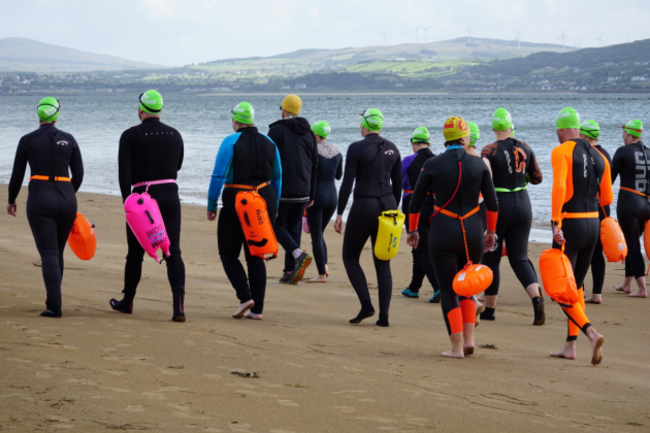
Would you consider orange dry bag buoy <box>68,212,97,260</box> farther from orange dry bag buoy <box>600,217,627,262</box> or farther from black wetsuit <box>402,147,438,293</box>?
orange dry bag buoy <box>600,217,627,262</box>

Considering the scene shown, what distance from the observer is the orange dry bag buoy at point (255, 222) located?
5.57m

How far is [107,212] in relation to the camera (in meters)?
13.7

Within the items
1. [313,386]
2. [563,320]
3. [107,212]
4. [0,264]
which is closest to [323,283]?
[563,320]

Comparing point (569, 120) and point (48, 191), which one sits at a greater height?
point (569, 120)

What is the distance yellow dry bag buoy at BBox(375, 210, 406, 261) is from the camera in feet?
19.1

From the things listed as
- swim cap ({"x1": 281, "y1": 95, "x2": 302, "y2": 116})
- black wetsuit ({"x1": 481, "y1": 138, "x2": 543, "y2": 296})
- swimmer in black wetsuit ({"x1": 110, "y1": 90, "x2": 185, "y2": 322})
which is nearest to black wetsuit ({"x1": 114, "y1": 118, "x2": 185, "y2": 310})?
swimmer in black wetsuit ({"x1": 110, "y1": 90, "x2": 185, "y2": 322})

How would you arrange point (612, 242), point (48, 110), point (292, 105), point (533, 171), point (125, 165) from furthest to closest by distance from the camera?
point (292, 105)
point (612, 242)
point (533, 171)
point (48, 110)
point (125, 165)

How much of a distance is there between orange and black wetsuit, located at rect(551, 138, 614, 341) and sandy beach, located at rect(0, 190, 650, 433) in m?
0.81

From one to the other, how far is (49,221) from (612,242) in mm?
5386

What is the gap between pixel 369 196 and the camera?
593 cm

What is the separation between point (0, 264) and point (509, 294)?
5.87 meters

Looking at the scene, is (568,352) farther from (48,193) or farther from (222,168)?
(48,193)

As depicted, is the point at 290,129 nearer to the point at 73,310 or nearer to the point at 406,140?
→ the point at 73,310

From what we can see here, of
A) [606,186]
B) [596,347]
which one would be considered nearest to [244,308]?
[596,347]
